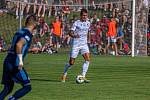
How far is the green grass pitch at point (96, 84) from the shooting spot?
15336 mm

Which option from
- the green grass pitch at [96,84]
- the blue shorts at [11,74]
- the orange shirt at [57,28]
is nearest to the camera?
the blue shorts at [11,74]

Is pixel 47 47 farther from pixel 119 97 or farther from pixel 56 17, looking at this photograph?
pixel 119 97

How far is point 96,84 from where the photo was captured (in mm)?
18453

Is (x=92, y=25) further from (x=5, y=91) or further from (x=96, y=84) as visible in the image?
(x=5, y=91)

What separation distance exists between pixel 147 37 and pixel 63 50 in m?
5.53

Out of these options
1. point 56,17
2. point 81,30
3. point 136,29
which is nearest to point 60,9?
point 56,17

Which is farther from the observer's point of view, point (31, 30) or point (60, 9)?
point (60, 9)

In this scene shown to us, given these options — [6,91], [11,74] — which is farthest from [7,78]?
[6,91]

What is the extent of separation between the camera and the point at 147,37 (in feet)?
122

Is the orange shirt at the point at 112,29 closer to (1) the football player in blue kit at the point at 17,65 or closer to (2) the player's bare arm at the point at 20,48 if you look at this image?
(1) the football player in blue kit at the point at 17,65

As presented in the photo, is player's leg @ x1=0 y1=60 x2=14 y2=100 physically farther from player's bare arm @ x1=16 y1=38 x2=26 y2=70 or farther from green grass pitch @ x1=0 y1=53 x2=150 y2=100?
green grass pitch @ x1=0 y1=53 x2=150 y2=100

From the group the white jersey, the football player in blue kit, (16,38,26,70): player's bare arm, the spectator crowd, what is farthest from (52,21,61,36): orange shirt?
(16,38,26,70): player's bare arm

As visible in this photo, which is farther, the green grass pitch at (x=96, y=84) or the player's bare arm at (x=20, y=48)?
the green grass pitch at (x=96, y=84)

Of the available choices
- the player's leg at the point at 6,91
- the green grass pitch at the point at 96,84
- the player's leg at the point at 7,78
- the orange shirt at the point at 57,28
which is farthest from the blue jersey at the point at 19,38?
the orange shirt at the point at 57,28
